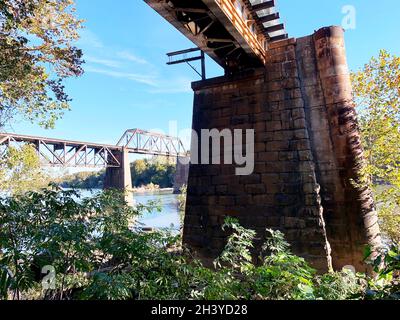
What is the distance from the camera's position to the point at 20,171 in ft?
45.0

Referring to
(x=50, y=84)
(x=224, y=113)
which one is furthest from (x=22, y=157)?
(x=224, y=113)

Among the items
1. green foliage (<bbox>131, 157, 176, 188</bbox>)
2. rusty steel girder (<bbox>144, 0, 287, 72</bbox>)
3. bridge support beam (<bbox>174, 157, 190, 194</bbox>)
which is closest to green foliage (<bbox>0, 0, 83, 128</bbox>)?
rusty steel girder (<bbox>144, 0, 287, 72</bbox>)

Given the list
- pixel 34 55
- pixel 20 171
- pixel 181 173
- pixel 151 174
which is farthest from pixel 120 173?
pixel 151 174

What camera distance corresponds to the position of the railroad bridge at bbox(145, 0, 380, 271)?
534 centimetres

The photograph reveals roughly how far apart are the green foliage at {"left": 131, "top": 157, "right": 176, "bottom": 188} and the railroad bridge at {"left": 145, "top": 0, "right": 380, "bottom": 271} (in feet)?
159

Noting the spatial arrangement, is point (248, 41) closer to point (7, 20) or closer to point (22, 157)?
point (7, 20)

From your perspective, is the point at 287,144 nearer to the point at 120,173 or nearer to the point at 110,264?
the point at 110,264

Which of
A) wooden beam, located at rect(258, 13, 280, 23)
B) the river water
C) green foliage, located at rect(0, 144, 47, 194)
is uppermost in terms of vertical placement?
wooden beam, located at rect(258, 13, 280, 23)

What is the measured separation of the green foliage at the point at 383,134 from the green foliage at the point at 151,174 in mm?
48806

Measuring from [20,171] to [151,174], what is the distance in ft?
151

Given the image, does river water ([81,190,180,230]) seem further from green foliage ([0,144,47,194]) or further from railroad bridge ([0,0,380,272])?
green foliage ([0,144,47,194])

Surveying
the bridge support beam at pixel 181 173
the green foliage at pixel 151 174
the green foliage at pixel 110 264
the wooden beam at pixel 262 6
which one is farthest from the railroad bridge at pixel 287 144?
the green foliage at pixel 151 174
